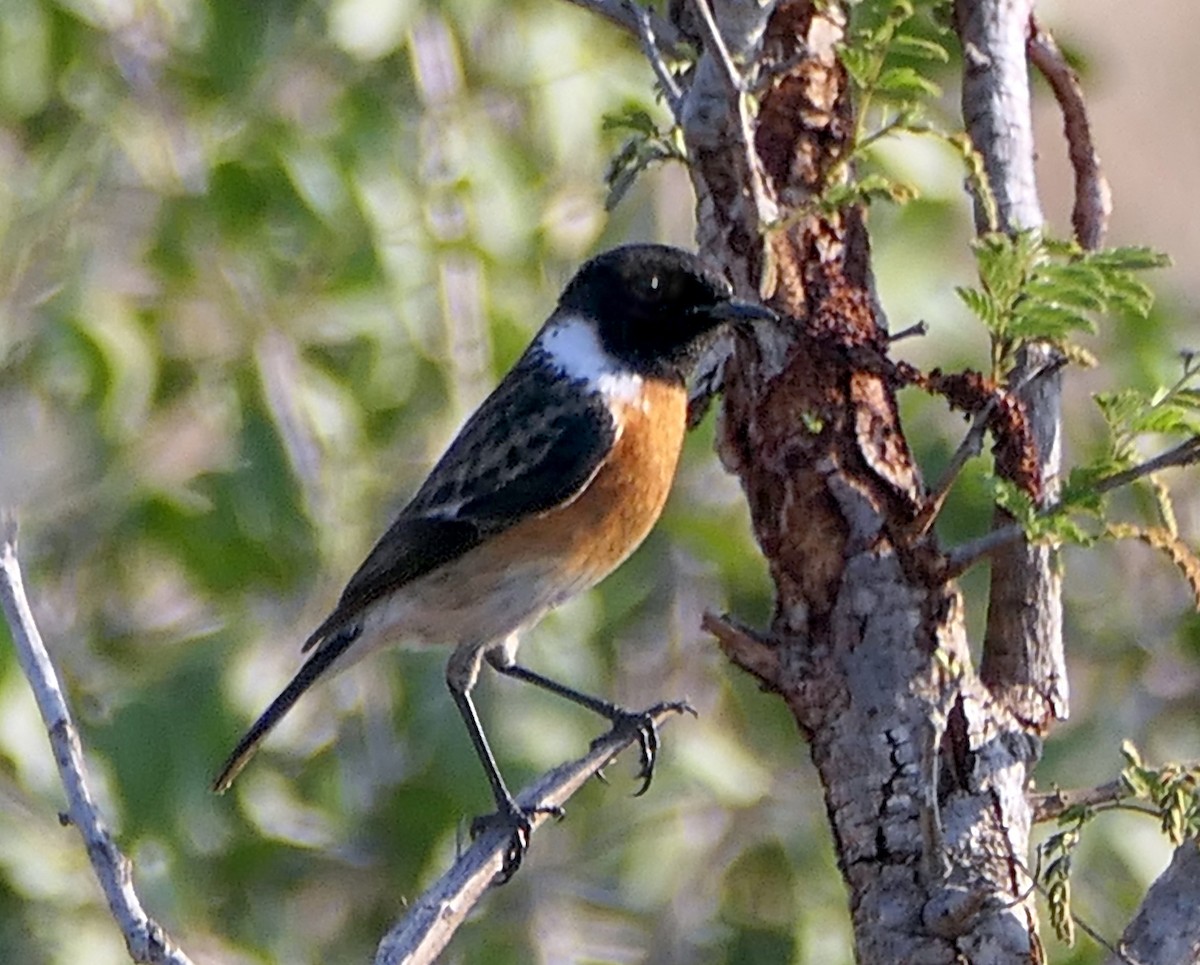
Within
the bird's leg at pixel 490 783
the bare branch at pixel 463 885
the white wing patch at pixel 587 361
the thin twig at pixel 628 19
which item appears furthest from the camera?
the white wing patch at pixel 587 361

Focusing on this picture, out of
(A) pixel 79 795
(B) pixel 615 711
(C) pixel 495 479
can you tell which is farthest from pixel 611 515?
(A) pixel 79 795

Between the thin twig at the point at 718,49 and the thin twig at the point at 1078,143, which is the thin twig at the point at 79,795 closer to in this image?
the thin twig at the point at 718,49

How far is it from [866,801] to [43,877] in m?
1.72

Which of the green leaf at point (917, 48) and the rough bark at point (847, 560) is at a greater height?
the green leaf at point (917, 48)

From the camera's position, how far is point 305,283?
4152 millimetres

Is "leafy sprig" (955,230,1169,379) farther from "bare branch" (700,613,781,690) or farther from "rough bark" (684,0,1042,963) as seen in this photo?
"bare branch" (700,613,781,690)

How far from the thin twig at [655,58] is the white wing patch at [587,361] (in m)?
1.00

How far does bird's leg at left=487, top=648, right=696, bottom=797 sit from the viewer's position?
3.78m

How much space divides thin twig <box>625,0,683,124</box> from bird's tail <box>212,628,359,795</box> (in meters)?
1.36

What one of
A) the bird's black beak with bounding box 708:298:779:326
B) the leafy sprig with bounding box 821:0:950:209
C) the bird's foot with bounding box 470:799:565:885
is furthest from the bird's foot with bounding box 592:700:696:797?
the leafy sprig with bounding box 821:0:950:209

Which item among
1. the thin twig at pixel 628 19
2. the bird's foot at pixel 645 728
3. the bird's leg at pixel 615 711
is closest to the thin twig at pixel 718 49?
the thin twig at pixel 628 19

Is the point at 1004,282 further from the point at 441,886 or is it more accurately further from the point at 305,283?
the point at 305,283

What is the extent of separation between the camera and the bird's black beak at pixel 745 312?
2.93 m

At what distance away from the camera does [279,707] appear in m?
3.74
